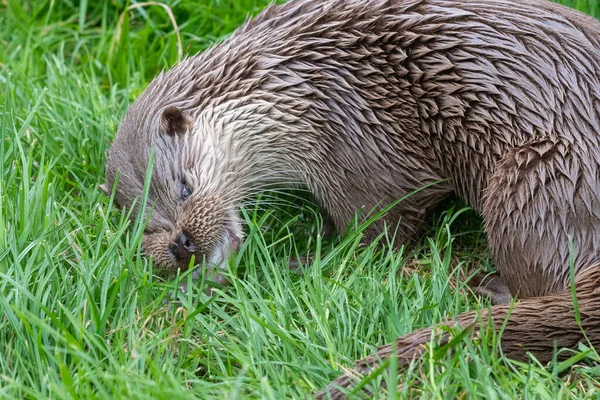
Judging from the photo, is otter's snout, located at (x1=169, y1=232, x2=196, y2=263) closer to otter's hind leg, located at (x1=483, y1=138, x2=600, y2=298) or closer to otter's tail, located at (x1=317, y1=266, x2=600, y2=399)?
otter's tail, located at (x1=317, y1=266, x2=600, y2=399)

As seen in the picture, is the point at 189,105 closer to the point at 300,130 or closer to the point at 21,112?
the point at 300,130

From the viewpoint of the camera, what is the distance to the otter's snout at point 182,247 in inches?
111

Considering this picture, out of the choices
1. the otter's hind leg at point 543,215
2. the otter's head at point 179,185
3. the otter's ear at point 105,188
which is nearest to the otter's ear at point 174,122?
the otter's head at point 179,185

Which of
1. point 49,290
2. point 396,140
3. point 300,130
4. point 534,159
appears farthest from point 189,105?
point 534,159

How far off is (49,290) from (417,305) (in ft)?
3.32

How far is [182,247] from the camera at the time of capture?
2.84 m

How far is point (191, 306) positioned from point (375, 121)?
917 mm

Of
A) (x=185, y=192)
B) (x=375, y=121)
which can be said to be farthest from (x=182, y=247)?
(x=375, y=121)

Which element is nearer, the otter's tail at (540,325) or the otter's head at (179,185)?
the otter's tail at (540,325)

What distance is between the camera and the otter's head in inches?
112

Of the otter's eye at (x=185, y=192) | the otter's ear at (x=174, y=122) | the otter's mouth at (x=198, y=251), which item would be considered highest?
the otter's ear at (x=174, y=122)

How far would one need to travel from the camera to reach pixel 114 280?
2.46 meters

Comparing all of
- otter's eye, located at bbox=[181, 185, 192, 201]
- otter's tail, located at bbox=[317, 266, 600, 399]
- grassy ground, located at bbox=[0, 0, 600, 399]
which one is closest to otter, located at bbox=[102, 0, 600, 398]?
otter's eye, located at bbox=[181, 185, 192, 201]

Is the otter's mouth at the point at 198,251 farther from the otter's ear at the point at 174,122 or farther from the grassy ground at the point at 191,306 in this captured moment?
the otter's ear at the point at 174,122
